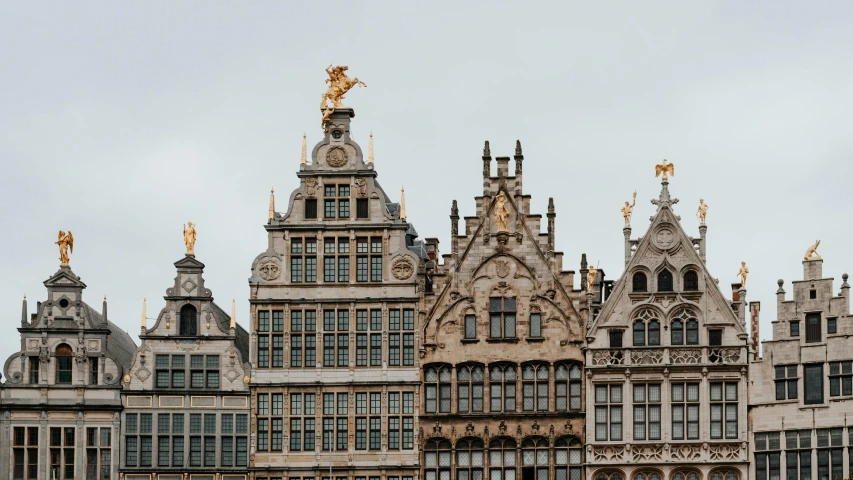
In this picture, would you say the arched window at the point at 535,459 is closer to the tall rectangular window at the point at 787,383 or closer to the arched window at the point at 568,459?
the arched window at the point at 568,459

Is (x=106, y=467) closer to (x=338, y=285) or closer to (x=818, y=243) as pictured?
(x=338, y=285)

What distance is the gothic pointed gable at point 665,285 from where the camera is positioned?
92062 millimetres

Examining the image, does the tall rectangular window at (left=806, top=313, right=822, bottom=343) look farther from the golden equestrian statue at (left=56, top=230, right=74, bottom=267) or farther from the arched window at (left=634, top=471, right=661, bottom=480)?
the golden equestrian statue at (left=56, top=230, right=74, bottom=267)

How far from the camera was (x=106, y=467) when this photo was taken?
304 feet

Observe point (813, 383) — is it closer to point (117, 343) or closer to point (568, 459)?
point (568, 459)

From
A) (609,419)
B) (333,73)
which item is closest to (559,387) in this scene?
(609,419)

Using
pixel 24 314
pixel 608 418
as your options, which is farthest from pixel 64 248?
pixel 608 418

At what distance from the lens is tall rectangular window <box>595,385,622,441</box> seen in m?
91.8

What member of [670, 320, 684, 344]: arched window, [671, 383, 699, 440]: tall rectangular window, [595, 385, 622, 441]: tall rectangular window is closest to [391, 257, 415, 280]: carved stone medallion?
[595, 385, 622, 441]: tall rectangular window

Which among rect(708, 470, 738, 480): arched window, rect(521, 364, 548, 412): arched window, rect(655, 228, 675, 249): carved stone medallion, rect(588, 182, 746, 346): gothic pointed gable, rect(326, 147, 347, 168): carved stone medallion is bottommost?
rect(708, 470, 738, 480): arched window

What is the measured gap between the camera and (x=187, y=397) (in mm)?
93000

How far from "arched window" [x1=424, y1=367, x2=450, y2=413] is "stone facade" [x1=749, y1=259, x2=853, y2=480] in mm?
12468

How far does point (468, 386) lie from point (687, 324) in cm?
940

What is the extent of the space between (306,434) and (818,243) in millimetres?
22504
